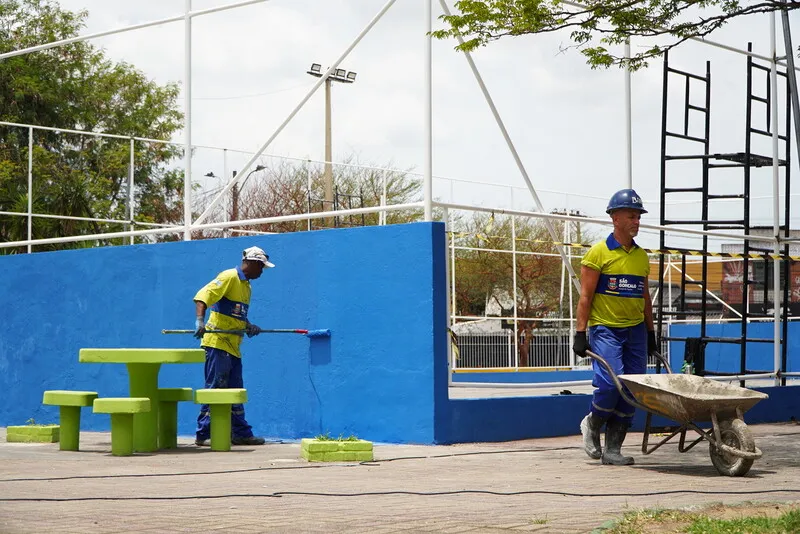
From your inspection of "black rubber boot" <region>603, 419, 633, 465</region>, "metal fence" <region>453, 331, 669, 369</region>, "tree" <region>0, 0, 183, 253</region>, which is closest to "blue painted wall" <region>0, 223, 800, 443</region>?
"black rubber boot" <region>603, 419, 633, 465</region>

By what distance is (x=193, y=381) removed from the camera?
1288 cm

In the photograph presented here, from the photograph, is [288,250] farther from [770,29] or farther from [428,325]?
[770,29]

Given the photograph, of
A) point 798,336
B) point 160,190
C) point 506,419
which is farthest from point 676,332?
point 160,190

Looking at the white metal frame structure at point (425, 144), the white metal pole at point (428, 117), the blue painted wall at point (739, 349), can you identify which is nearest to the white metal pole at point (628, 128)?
the white metal frame structure at point (425, 144)

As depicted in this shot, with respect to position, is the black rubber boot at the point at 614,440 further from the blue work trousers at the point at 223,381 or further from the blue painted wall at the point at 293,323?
the blue work trousers at the point at 223,381

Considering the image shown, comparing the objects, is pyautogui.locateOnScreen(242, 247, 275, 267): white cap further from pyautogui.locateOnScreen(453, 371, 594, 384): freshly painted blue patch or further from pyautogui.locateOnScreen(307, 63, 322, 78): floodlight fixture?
pyautogui.locateOnScreen(307, 63, 322, 78): floodlight fixture

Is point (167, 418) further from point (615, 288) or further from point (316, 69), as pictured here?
point (316, 69)

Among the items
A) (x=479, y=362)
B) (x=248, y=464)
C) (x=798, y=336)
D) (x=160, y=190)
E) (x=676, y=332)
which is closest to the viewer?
(x=248, y=464)

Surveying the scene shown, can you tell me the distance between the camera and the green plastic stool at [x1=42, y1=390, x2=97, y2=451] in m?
10.9

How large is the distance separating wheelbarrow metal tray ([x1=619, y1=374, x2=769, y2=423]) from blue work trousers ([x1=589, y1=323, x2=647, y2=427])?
354 mm

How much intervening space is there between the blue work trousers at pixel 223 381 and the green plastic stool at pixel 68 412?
101cm

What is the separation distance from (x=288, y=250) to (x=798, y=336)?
14.9m

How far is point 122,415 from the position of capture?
33.8 feet

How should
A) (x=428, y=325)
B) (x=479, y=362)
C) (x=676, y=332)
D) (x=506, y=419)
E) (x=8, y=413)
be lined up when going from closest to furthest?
(x=428, y=325) → (x=506, y=419) → (x=8, y=413) → (x=676, y=332) → (x=479, y=362)
